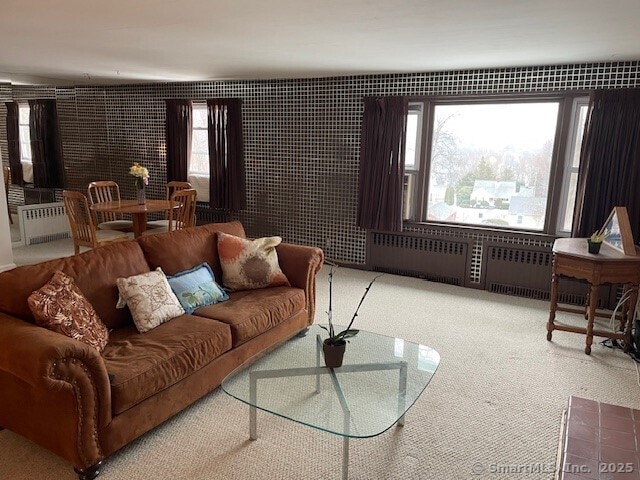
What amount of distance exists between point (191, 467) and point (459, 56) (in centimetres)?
338

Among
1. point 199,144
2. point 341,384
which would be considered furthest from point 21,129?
point 341,384

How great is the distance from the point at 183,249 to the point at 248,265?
0.45 meters

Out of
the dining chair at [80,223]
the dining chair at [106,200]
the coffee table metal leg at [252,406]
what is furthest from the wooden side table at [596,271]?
Answer: the dining chair at [106,200]

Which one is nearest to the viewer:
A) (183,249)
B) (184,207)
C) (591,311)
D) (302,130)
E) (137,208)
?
(183,249)

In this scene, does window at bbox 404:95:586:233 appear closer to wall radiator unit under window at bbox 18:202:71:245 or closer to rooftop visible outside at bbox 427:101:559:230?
rooftop visible outside at bbox 427:101:559:230

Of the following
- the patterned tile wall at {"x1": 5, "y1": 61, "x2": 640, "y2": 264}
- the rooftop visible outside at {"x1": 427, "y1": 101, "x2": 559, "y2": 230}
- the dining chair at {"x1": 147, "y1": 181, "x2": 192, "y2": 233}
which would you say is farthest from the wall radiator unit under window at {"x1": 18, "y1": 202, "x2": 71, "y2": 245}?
the rooftop visible outside at {"x1": 427, "y1": 101, "x2": 559, "y2": 230}

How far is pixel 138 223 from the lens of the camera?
4961 millimetres

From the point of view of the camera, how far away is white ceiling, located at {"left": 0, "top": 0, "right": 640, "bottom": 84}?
2305 mm

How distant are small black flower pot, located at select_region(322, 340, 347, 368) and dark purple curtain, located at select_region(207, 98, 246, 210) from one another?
3.93 m

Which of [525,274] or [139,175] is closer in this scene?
[525,274]

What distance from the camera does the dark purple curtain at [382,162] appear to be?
4.80m

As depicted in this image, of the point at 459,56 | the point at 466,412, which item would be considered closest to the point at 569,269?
the point at 466,412

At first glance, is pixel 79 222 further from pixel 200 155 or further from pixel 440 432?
pixel 440 432

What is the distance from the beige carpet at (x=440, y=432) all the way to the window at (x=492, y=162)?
1429 millimetres
